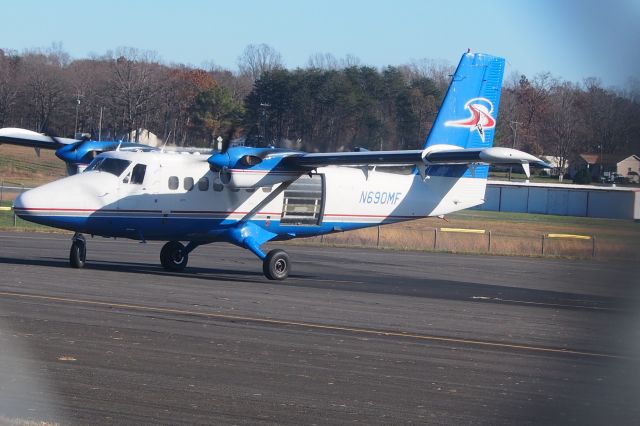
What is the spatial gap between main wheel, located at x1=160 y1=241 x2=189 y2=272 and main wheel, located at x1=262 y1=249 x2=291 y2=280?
2.48 meters

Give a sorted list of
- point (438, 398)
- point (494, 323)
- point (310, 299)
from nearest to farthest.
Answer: point (438, 398), point (494, 323), point (310, 299)

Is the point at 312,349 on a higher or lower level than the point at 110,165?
lower

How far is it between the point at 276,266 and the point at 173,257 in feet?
9.55

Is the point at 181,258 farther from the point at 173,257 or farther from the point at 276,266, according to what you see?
the point at 276,266

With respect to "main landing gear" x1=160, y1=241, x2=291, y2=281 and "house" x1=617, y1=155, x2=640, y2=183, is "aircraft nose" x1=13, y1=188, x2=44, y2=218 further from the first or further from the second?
"house" x1=617, y1=155, x2=640, y2=183

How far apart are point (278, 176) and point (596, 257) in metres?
19.2

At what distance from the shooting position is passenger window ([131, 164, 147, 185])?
21.4 m

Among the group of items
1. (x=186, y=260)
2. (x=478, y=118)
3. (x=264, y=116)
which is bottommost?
(x=186, y=260)

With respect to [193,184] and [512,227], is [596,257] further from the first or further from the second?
[512,227]

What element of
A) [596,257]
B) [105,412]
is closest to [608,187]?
[596,257]

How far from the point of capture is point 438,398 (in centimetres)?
954

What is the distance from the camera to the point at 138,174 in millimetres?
21469

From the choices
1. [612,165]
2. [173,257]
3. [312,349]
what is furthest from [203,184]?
[612,165]

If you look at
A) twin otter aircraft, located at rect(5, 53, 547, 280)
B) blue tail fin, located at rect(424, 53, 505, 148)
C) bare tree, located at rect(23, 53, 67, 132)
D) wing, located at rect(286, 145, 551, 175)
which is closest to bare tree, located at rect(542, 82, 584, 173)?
twin otter aircraft, located at rect(5, 53, 547, 280)
